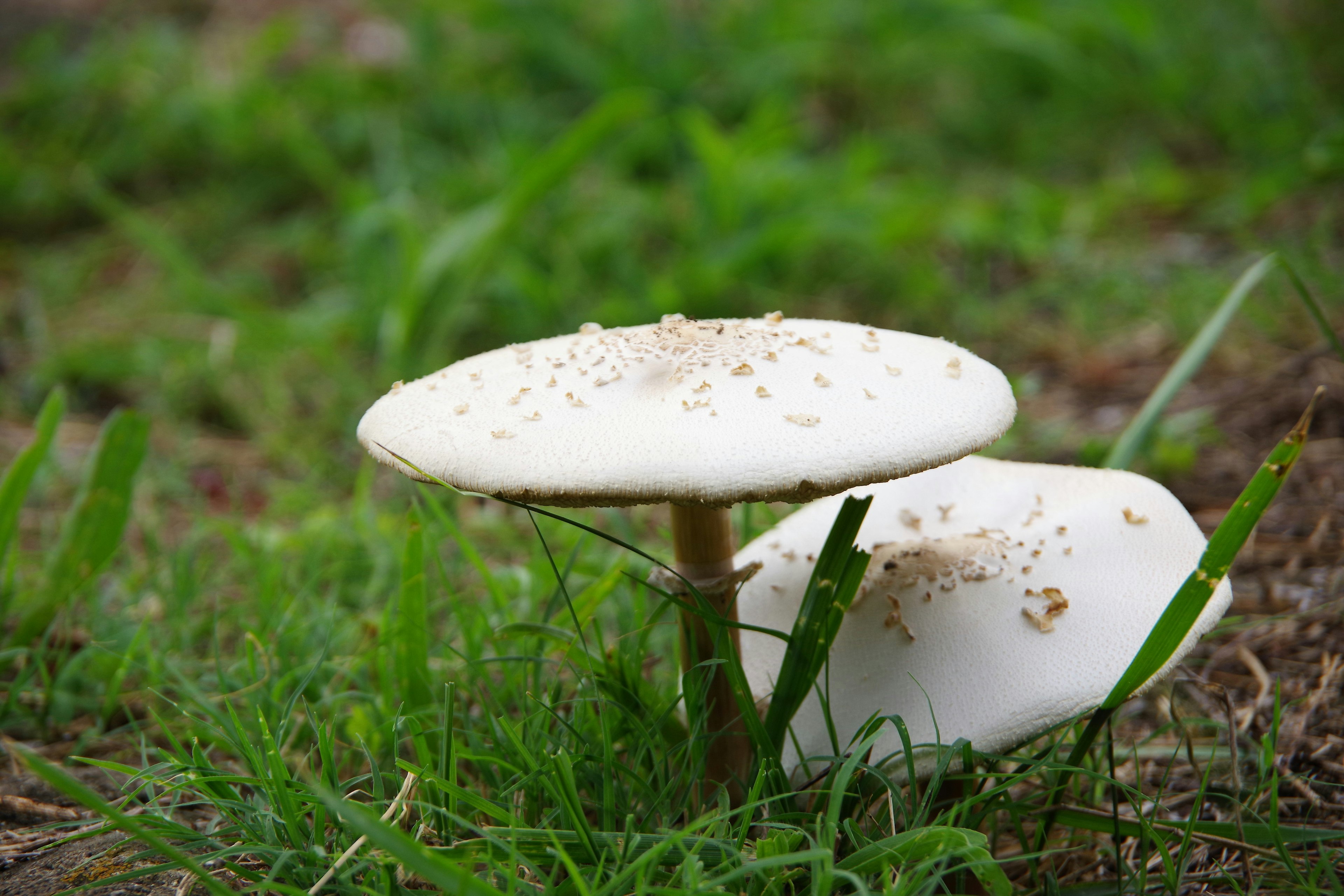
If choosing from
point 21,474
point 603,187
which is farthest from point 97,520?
point 603,187

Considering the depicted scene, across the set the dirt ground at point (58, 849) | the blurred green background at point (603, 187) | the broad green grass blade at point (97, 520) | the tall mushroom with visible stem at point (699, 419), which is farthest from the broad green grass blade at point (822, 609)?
the blurred green background at point (603, 187)

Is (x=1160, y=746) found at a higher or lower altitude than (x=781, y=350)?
lower

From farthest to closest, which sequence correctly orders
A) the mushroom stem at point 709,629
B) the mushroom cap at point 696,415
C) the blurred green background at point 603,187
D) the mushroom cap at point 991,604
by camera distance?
the blurred green background at point 603,187, the mushroom stem at point 709,629, the mushroom cap at point 991,604, the mushroom cap at point 696,415

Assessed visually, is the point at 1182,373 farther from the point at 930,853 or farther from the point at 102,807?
the point at 102,807

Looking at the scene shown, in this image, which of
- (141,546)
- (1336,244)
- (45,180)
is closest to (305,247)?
(45,180)

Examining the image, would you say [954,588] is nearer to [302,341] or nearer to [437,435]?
[437,435]

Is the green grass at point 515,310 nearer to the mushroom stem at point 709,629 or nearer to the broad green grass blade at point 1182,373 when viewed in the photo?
the mushroom stem at point 709,629
